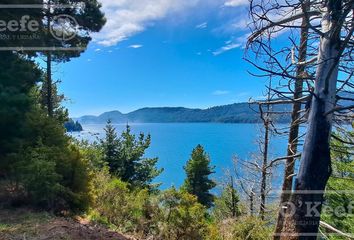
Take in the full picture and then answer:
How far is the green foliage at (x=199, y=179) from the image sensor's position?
2236 cm

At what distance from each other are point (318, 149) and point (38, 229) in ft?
13.9

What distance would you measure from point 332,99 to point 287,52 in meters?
0.77

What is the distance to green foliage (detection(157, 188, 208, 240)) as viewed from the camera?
18.5 feet

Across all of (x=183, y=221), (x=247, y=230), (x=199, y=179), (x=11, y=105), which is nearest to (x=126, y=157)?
(x=199, y=179)

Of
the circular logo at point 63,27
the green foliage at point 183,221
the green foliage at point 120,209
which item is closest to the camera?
the green foliage at point 183,221

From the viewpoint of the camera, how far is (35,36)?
806cm

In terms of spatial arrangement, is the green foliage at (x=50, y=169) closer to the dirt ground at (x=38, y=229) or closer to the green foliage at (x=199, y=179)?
the dirt ground at (x=38, y=229)

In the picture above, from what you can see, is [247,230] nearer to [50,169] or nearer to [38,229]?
[50,169]

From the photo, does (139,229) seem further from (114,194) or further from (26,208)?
(26,208)

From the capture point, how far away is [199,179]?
22.4 meters

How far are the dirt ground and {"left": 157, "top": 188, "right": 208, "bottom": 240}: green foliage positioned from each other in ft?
3.25

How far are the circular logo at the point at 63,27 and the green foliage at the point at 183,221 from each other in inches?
281

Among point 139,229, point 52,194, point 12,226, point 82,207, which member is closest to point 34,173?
point 52,194

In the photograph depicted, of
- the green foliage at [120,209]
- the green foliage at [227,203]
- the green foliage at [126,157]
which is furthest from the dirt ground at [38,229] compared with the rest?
the green foliage at [227,203]
